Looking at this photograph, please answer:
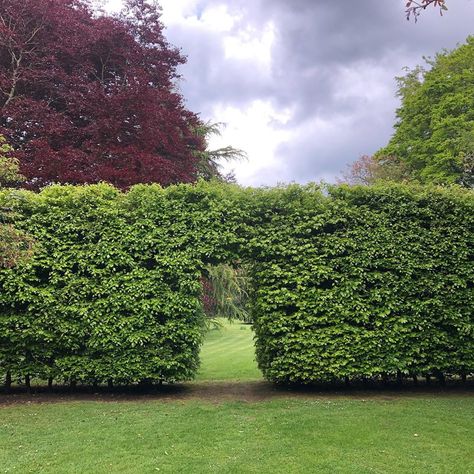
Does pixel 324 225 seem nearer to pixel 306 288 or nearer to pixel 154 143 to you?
pixel 306 288

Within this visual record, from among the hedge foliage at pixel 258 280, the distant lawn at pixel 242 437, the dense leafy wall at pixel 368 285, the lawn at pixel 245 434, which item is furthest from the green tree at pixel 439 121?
the distant lawn at pixel 242 437

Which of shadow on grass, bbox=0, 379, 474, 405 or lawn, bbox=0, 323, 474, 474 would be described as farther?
shadow on grass, bbox=0, 379, 474, 405

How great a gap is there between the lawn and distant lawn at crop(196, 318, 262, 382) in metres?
2.33

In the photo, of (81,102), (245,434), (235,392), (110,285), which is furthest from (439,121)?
(245,434)

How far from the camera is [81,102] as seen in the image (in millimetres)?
11953

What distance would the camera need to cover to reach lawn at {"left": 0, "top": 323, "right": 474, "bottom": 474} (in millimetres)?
5027

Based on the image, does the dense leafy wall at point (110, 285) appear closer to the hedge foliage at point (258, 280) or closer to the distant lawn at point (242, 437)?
the hedge foliage at point (258, 280)

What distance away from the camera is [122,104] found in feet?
40.3

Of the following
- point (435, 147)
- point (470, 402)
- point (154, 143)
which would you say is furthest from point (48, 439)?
point (435, 147)

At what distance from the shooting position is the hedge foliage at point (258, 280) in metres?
8.27

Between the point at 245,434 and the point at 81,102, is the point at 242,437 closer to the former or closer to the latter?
the point at 245,434

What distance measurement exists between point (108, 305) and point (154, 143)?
5.59 meters

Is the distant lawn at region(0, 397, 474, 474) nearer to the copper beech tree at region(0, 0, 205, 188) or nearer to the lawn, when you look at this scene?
the lawn

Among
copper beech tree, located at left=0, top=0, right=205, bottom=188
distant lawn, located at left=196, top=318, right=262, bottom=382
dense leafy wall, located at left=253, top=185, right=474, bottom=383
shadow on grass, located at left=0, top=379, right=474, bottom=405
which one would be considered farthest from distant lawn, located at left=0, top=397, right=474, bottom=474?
copper beech tree, located at left=0, top=0, right=205, bottom=188
